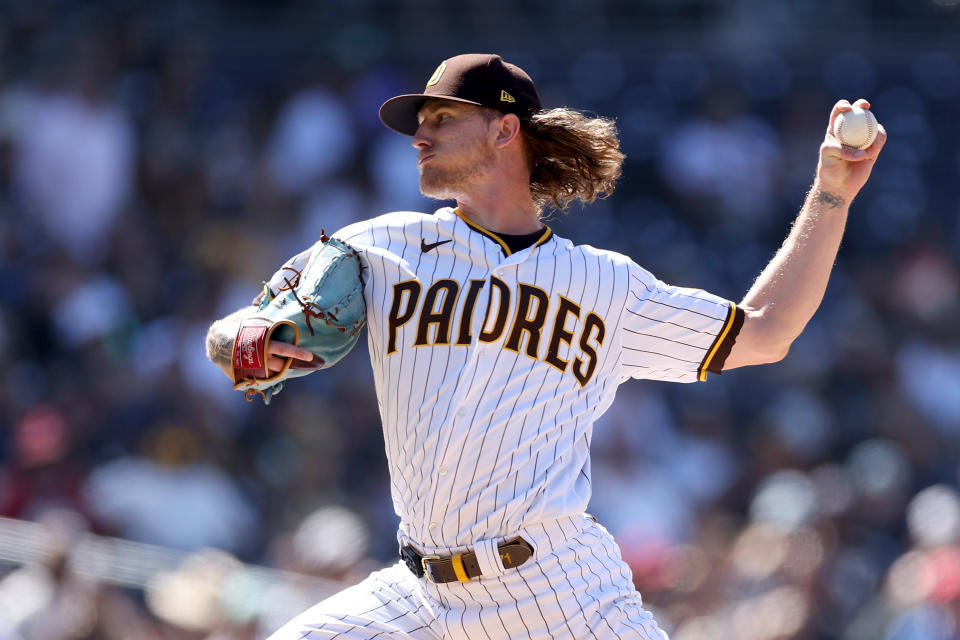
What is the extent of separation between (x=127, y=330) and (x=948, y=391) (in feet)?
16.2

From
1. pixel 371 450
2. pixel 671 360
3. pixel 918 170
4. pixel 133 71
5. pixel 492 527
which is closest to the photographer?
pixel 492 527

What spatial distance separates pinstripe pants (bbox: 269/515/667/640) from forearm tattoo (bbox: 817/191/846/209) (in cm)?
100

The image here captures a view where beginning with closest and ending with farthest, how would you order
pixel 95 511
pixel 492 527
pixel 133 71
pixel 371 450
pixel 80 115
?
1. pixel 492 527
2. pixel 95 511
3. pixel 371 450
4. pixel 80 115
5. pixel 133 71

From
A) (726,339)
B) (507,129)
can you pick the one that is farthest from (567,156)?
(726,339)

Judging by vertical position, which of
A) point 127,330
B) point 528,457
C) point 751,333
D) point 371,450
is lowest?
point 371,450

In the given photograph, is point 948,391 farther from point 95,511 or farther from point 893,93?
point 95,511

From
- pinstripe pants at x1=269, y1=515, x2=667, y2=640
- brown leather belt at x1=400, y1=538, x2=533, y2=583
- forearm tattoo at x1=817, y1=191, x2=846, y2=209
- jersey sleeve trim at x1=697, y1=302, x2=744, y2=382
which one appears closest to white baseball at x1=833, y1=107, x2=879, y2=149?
forearm tattoo at x1=817, y1=191, x2=846, y2=209

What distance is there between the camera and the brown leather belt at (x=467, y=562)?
2.88 metres

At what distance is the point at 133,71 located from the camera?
25.6 feet

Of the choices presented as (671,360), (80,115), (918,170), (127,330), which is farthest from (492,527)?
(918,170)

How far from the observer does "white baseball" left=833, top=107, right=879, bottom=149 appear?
9.93 feet

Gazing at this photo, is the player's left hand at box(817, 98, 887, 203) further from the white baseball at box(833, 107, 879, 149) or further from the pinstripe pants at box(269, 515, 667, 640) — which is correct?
the pinstripe pants at box(269, 515, 667, 640)

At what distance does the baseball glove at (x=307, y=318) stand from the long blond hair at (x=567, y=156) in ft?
2.10

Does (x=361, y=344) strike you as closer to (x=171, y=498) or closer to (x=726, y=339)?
(x=171, y=498)
